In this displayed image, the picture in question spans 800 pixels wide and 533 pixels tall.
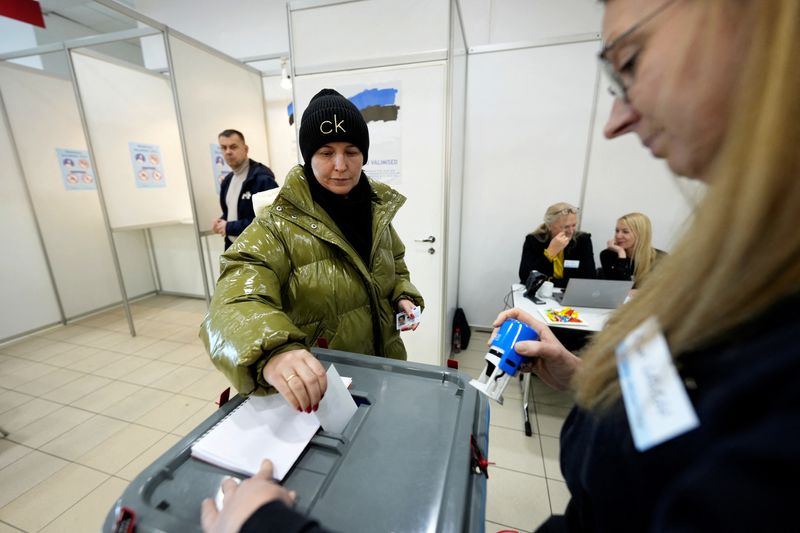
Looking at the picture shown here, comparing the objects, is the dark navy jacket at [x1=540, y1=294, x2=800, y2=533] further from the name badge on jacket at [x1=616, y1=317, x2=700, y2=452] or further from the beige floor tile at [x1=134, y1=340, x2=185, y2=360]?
the beige floor tile at [x1=134, y1=340, x2=185, y2=360]

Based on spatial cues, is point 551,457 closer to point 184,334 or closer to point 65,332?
point 184,334

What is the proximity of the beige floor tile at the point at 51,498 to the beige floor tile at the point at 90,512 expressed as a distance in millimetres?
34

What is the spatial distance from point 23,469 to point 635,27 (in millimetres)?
3160

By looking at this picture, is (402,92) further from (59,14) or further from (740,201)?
(59,14)

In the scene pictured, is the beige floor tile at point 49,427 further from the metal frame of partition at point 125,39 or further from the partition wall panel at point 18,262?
the partition wall panel at point 18,262

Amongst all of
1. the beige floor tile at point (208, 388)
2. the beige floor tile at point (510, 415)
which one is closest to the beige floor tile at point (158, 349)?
Result: the beige floor tile at point (208, 388)

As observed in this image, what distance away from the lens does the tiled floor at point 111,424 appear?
164 cm

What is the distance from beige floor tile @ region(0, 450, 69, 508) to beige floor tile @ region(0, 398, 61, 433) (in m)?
0.41

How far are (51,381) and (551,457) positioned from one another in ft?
12.4


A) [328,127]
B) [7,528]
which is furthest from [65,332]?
[328,127]

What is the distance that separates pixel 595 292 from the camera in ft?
6.72

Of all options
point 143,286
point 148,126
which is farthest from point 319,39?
point 143,286

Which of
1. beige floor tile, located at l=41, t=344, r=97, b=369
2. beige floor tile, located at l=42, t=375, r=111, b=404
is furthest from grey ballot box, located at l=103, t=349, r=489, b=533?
beige floor tile, located at l=41, t=344, r=97, b=369

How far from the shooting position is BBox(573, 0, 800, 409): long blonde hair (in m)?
0.27
